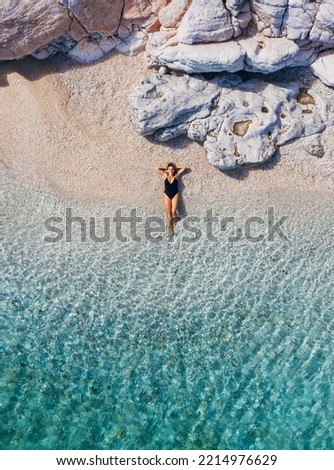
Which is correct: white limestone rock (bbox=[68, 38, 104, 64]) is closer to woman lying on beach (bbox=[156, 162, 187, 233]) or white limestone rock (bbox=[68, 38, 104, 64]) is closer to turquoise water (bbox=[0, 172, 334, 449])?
woman lying on beach (bbox=[156, 162, 187, 233])

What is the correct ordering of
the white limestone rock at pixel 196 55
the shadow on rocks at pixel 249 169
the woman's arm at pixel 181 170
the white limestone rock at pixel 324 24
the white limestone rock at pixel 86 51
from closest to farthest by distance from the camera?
1. the white limestone rock at pixel 324 24
2. the white limestone rock at pixel 196 55
3. the white limestone rock at pixel 86 51
4. the woman's arm at pixel 181 170
5. the shadow on rocks at pixel 249 169

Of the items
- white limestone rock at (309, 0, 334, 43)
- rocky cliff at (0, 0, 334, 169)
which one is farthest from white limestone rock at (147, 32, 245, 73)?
white limestone rock at (309, 0, 334, 43)

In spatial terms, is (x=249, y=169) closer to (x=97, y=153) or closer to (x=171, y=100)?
(x=171, y=100)

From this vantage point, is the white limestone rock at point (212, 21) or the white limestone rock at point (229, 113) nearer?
the white limestone rock at point (212, 21)

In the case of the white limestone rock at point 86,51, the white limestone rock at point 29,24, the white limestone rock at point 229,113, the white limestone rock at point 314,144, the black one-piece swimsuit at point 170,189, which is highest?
the white limestone rock at point 29,24

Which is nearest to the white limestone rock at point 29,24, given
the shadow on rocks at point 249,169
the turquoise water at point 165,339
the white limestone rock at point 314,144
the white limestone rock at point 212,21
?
the white limestone rock at point 212,21

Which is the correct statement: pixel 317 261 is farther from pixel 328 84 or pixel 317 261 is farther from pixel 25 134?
pixel 25 134

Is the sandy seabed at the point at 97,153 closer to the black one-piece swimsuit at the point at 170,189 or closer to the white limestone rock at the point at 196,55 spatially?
the black one-piece swimsuit at the point at 170,189

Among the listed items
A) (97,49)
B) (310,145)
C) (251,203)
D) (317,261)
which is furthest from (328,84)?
Result: (97,49)

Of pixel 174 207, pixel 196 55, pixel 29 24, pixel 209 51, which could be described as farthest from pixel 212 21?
pixel 174 207
